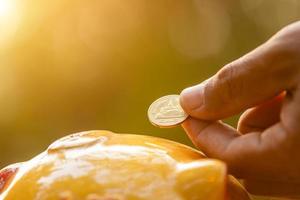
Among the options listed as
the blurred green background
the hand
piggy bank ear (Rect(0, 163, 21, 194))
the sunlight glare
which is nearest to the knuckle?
the hand

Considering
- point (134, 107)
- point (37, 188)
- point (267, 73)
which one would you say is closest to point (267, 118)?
point (267, 73)

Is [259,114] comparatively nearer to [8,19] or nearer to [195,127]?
[195,127]

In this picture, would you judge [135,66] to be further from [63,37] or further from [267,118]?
[267,118]

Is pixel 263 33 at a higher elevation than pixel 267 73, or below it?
below

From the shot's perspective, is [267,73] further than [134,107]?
No

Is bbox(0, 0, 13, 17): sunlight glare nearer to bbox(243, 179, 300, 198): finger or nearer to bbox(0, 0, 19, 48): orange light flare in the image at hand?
bbox(0, 0, 19, 48): orange light flare

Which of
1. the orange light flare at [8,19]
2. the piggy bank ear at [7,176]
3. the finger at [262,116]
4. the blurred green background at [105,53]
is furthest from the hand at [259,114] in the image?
the orange light flare at [8,19]

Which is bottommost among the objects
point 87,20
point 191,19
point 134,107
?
point 134,107

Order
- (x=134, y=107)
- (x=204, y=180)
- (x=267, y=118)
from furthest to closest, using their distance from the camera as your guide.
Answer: (x=134, y=107)
(x=267, y=118)
(x=204, y=180)
